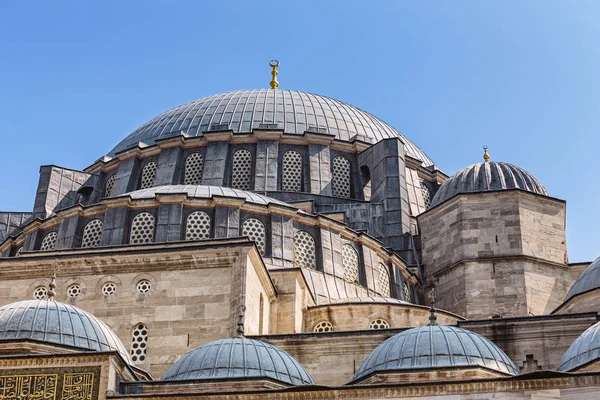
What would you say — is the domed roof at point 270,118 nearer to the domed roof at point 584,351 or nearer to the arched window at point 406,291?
the arched window at point 406,291

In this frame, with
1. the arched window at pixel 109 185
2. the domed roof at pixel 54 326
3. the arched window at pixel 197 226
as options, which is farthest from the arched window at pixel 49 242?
the domed roof at pixel 54 326

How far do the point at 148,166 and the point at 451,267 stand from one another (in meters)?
11.3

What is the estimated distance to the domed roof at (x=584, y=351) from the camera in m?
21.4

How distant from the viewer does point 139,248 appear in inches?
1073

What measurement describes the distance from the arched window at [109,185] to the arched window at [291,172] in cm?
587

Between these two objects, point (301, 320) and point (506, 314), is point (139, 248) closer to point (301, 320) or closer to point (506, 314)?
point (301, 320)

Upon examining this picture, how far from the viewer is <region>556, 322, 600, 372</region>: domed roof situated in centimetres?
2138

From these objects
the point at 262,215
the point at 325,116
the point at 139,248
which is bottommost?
the point at 139,248

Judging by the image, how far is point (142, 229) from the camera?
101 feet

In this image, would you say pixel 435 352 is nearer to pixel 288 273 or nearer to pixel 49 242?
pixel 288 273

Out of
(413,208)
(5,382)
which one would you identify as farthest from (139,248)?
(413,208)

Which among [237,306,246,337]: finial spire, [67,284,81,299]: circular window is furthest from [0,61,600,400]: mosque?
[237,306,246,337]: finial spire

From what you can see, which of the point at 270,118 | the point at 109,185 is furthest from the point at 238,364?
the point at 270,118

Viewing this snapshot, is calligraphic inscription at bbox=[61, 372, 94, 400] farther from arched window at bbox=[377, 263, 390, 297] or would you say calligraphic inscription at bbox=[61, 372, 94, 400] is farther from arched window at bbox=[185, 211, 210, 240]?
arched window at bbox=[377, 263, 390, 297]
